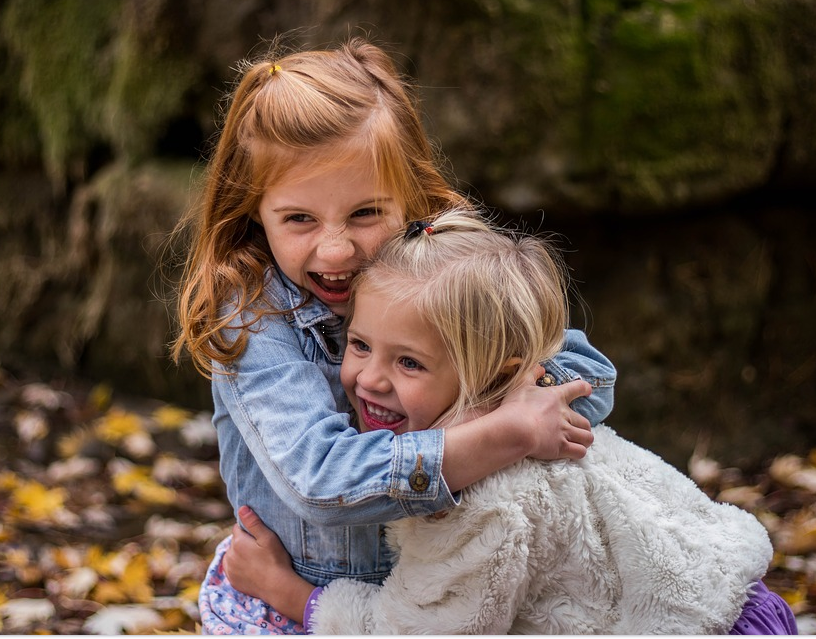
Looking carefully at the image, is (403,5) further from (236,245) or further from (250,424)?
(250,424)

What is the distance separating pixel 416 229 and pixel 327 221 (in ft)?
0.61

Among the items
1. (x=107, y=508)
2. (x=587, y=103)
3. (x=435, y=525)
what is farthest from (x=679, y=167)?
(x=107, y=508)

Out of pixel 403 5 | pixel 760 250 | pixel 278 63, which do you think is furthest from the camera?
pixel 760 250

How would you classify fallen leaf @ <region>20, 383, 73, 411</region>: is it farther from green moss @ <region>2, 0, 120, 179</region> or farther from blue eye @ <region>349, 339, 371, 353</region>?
blue eye @ <region>349, 339, 371, 353</region>

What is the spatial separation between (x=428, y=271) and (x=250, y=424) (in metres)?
0.47

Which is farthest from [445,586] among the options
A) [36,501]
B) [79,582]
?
[36,501]

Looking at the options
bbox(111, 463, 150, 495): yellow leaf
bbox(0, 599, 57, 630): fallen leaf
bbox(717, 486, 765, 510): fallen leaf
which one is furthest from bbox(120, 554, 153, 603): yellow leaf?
bbox(717, 486, 765, 510): fallen leaf

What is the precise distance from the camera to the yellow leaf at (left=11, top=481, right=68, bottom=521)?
3.74 meters

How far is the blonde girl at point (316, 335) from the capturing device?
1.76 m

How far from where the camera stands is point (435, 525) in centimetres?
182

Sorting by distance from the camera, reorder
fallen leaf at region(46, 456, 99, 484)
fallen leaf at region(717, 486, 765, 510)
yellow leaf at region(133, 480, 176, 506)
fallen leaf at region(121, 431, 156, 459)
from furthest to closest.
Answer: fallen leaf at region(121, 431, 156, 459), fallen leaf at region(46, 456, 99, 484), yellow leaf at region(133, 480, 176, 506), fallen leaf at region(717, 486, 765, 510)

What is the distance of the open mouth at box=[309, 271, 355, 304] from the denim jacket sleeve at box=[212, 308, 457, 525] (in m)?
0.17

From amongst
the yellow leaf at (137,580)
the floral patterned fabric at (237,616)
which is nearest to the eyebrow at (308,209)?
the floral patterned fabric at (237,616)

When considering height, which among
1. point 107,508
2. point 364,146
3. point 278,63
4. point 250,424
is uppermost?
point 278,63
